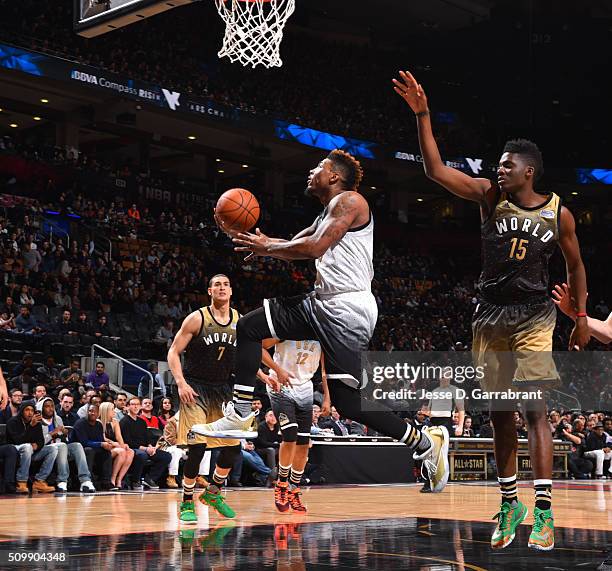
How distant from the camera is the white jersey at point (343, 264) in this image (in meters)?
5.31

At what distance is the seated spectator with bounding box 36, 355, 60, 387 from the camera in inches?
542

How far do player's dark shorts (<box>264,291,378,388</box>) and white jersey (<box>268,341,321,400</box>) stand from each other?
8.28 ft

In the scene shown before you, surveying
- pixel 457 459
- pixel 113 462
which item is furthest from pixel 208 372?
pixel 457 459

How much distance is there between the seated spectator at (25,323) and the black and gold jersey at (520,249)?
1198 cm

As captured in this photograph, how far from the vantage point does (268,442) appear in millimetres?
12766

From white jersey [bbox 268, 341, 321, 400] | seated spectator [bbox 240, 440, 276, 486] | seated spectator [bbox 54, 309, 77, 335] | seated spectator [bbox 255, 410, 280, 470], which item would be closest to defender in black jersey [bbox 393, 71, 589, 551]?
white jersey [bbox 268, 341, 321, 400]

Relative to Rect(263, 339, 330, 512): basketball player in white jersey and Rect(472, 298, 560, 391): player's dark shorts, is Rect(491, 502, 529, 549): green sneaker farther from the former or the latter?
Rect(263, 339, 330, 512): basketball player in white jersey

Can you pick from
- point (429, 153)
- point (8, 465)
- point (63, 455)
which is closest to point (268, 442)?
point (63, 455)

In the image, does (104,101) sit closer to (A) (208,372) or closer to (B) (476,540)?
(A) (208,372)

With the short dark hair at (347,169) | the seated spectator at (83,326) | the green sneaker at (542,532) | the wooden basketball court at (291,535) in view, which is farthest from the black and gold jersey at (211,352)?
the seated spectator at (83,326)

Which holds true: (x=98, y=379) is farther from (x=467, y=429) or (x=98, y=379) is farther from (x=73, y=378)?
(x=467, y=429)

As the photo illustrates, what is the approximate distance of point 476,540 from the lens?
526cm

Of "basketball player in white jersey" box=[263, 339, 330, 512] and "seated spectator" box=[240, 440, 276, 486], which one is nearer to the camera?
"basketball player in white jersey" box=[263, 339, 330, 512]

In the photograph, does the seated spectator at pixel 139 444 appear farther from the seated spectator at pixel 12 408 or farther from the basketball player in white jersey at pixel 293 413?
the basketball player in white jersey at pixel 293 413
